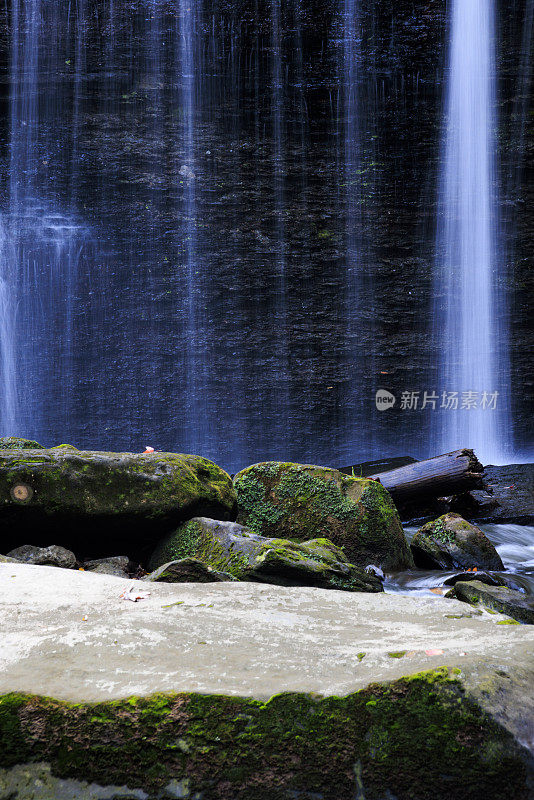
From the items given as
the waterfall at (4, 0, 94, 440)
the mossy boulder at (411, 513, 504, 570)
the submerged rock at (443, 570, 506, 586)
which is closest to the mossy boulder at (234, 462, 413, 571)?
the mossy boulder at (411, 513, 504, 570)

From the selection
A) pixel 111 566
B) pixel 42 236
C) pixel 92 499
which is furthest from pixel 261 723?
pixel 42 236

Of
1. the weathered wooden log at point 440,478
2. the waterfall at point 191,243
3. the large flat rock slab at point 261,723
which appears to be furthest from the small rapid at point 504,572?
the waterfall at point 191,243

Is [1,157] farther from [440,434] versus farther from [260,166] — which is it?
[440,434]

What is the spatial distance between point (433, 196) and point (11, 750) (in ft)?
44.0

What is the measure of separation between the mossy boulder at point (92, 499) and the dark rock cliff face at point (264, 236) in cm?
834

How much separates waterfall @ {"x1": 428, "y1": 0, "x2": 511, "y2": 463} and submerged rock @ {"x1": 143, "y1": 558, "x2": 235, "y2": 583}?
33.1 feet

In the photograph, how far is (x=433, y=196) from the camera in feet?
42.2

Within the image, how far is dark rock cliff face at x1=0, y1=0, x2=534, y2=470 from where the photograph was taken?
12.7 meters

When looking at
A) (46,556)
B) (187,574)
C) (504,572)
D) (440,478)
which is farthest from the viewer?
(440,478)

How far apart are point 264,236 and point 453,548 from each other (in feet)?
30.7

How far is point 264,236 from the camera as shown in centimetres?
1281

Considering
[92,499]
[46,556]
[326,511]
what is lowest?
[326,511]

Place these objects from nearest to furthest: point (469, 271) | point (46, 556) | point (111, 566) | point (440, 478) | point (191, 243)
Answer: point (46, 556) < point (111, 566) < point (440, 478) < point (469, 271) < point (191, 243)

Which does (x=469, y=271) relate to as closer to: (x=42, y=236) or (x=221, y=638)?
(x=42, y=236)
